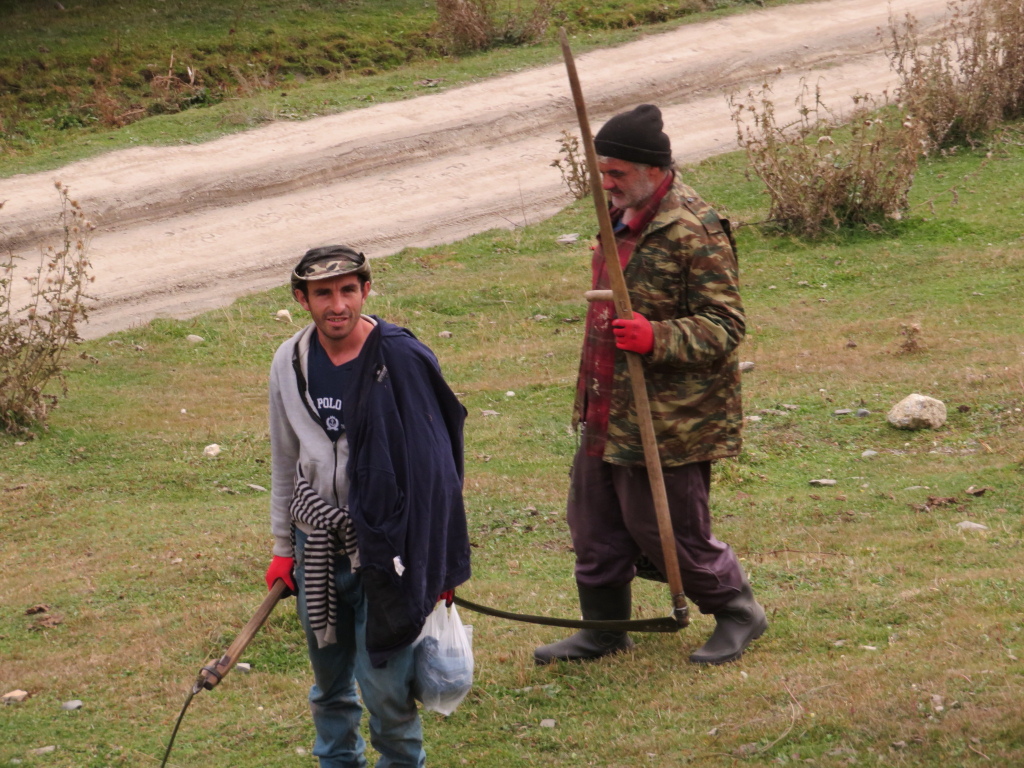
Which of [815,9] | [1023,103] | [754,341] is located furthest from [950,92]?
[815,9]

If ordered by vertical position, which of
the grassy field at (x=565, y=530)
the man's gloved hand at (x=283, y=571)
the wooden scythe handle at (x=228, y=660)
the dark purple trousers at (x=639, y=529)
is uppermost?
the man's gloved hand at (x=283, y=571)

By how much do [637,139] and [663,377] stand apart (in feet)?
2.79

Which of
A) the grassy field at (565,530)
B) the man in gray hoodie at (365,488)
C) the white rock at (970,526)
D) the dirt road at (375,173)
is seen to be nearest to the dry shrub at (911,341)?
the grassy field at (565,530)

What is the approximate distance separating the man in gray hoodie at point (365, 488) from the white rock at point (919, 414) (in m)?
4.79

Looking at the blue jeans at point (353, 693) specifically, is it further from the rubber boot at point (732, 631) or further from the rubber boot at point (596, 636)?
the rubber boot at point (732, 631)

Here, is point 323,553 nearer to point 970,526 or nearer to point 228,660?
point 228,660

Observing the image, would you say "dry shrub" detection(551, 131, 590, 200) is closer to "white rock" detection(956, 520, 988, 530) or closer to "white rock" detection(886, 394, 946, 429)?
→ "white rock" detection(886, 394, 946, 429)

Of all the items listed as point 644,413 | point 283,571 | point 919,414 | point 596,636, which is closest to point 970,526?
point 919,414

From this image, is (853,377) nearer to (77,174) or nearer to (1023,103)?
(1023,103)

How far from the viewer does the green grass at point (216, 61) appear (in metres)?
16.4

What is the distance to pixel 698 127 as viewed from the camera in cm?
1627

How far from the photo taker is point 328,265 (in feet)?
12.3

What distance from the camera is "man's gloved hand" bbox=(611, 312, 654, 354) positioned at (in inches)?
172

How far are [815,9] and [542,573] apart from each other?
672 inches
